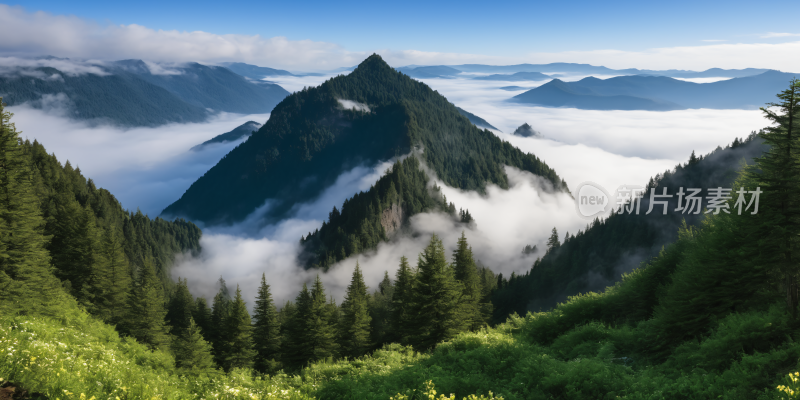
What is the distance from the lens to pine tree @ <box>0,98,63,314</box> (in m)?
28.5

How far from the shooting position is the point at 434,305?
39188 millimetres

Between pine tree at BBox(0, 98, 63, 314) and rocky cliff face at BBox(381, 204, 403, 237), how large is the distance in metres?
149

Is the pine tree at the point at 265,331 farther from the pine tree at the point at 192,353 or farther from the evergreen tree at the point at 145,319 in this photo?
the evergreen tree at the point at 145,319

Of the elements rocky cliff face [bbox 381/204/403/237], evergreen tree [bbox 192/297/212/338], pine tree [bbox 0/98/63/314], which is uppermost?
pine tree [bbox 0/98/63/314]

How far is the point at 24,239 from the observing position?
100 feet

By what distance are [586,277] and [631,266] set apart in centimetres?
1233

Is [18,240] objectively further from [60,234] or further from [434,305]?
[434,305]

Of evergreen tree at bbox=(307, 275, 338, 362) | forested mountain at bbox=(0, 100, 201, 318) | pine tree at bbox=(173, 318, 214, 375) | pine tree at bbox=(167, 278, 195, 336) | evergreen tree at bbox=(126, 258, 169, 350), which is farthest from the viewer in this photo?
pine tree at bbox=(167, 278, 195, 336)

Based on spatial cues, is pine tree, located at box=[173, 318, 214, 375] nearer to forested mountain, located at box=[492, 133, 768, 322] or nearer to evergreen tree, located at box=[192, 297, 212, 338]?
evergreen tree, located at box=[192, 297, 212, 338]

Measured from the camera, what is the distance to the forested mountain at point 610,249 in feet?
354

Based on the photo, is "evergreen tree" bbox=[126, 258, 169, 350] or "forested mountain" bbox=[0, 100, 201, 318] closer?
"forested mountain" bbox=[0, 100, 201, 318]

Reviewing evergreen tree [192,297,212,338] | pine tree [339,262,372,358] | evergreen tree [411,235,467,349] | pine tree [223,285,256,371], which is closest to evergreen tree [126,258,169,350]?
pine tree [223,285,256,371]

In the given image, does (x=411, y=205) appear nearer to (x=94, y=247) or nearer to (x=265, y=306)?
(x=265, y=306)

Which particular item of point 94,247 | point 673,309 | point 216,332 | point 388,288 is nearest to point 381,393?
point 673,309
